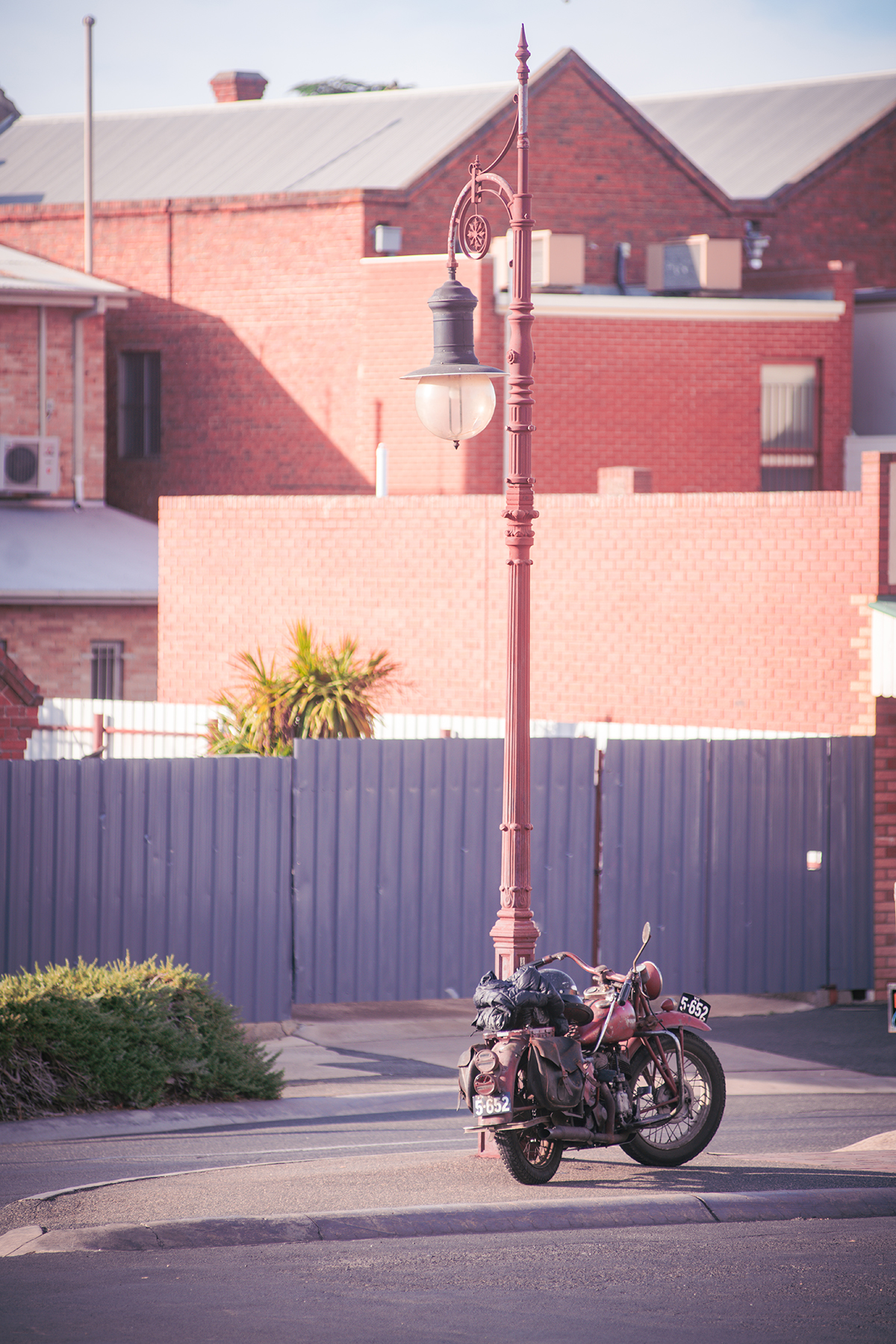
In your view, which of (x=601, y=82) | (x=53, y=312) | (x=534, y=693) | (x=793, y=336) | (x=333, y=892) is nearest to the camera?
(x=333, y=892)

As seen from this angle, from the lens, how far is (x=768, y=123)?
41906mm

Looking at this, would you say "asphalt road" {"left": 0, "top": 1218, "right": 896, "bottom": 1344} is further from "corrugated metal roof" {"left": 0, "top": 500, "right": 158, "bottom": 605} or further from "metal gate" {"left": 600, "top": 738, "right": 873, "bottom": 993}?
"corrugated metal roof" {"left": 0, "top": 500, "right": 158, "bottom": 605}

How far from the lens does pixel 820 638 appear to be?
57.5 ft

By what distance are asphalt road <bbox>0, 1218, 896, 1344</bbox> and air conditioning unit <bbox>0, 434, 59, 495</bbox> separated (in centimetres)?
2458

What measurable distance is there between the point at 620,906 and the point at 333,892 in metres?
2.66

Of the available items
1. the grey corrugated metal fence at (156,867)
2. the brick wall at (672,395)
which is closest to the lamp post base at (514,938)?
the grey corrugated metal fence at (156,867)

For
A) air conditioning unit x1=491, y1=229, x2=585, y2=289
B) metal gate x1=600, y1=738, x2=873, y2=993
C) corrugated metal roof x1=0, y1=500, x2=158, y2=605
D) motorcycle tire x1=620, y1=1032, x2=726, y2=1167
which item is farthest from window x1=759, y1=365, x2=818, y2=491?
motorcycle tire x1=620, y1=1032, x2=726, y2=1167

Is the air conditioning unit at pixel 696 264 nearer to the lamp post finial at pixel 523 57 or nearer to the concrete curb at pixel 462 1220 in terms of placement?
the lamp post finial at pixel 523 57

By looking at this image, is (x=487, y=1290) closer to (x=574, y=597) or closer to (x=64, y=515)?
(x=574, y=597)

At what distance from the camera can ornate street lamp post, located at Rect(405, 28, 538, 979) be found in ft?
33.1

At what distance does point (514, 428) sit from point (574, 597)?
10.0 meters

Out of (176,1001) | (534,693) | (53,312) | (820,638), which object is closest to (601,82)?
(53,312)

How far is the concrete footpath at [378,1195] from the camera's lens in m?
8.44

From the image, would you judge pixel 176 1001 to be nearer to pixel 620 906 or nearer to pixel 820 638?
pixel 620 906
